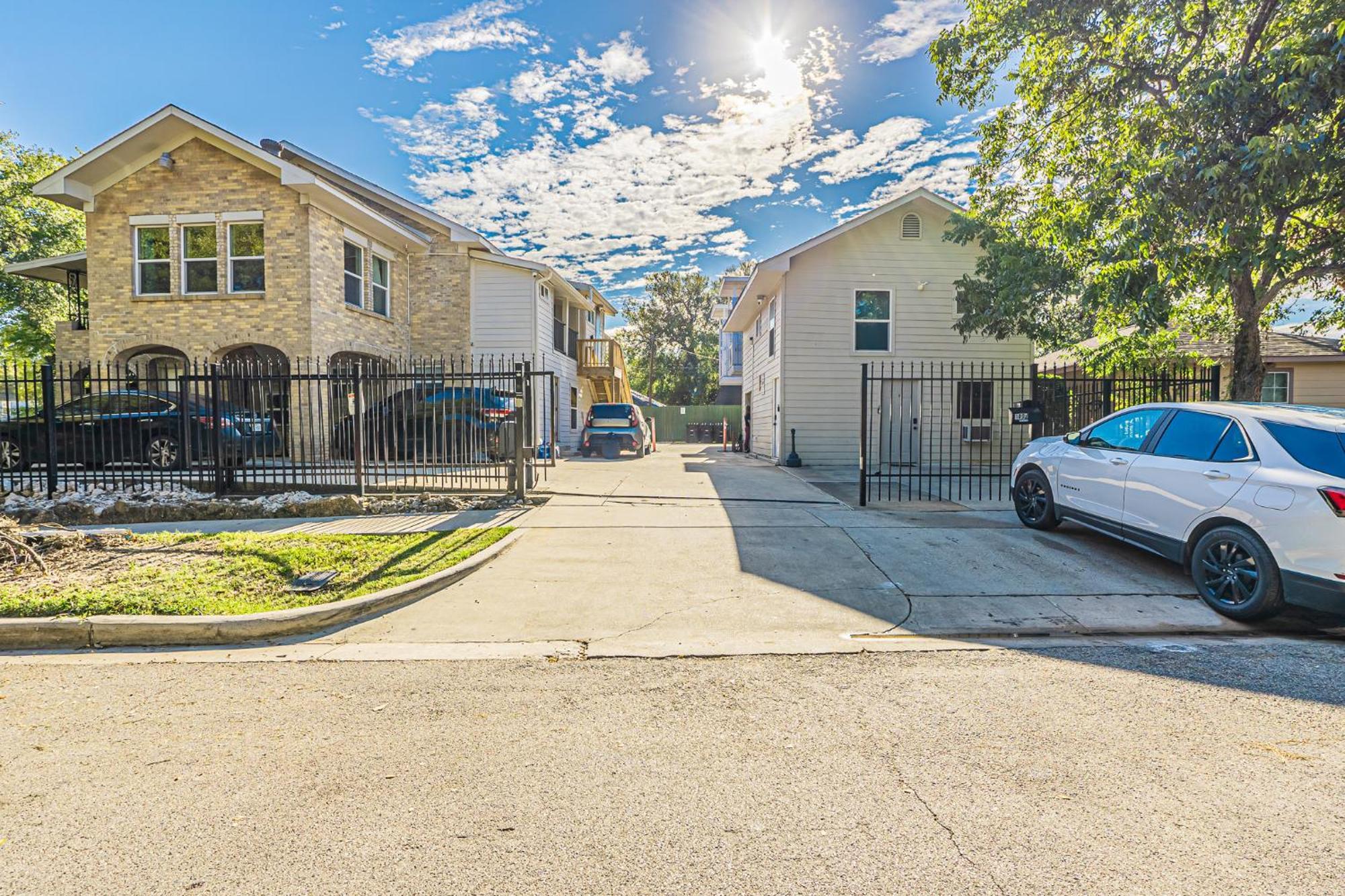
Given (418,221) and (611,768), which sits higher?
(418,221)

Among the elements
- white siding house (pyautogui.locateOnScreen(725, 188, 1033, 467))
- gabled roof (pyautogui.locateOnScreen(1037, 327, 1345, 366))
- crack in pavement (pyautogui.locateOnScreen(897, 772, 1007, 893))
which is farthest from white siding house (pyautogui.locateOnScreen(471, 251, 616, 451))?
crack in pavement (pyautogui.locateOnScreen(897, 772, 1007, 893))

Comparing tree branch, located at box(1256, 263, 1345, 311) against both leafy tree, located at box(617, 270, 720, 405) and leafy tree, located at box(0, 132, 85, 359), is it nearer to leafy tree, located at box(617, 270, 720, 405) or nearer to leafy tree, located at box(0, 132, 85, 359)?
leafy tree, located at box(0, 132, 85, 359)

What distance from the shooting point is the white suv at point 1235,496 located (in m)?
4.46

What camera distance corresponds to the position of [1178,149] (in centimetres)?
783

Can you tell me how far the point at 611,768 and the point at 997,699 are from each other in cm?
221

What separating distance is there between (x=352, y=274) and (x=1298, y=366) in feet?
84.7

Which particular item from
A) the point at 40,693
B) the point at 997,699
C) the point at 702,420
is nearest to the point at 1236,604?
the point at 997,699

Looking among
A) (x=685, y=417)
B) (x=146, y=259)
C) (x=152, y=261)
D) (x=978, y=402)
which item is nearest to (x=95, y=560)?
(x=152, y=261)

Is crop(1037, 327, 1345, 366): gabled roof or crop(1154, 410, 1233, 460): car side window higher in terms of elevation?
crop(1037, 327, 1345, 366): gabled roof

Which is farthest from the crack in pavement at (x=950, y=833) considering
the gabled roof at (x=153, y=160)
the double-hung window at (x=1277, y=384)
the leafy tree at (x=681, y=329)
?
the leafy tree at (x=681, y=329)

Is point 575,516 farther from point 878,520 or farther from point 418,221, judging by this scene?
point 418,221

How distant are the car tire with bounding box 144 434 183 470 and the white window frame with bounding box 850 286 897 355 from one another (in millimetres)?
13798

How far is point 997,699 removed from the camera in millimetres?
3594

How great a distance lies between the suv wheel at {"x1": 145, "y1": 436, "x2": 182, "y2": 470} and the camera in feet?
34.8
